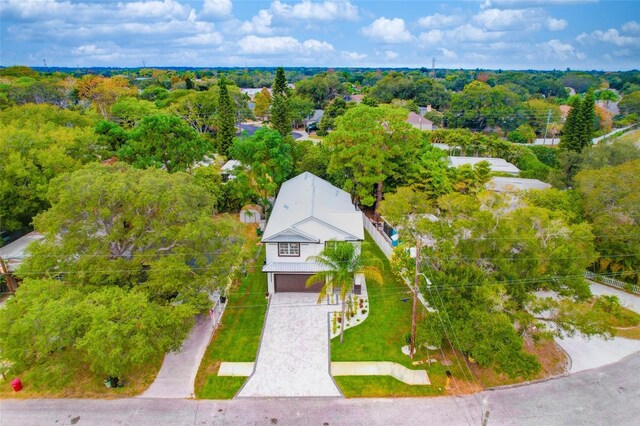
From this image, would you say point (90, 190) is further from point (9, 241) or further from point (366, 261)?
point (9, 241)

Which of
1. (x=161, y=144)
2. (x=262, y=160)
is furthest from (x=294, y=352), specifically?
(x=161, y=144)

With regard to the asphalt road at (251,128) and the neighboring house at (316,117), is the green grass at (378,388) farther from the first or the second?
the neighboring house at (316,117)

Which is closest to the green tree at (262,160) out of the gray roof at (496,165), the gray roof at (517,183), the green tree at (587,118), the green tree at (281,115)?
the green tree at (281,115)

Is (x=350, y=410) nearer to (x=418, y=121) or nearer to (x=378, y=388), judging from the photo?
(x=378, y=388)

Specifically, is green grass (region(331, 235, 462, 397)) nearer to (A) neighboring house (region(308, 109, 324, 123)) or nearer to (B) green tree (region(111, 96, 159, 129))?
(B) green tree (region(111, 96, 159, 129))

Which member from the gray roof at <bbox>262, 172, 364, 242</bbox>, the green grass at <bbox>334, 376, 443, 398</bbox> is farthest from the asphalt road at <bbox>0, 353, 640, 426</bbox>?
the gray roof at <bbox>262, 172, 364, 242</bbox>

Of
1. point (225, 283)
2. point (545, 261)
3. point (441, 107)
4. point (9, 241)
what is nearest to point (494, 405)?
point (545, 261)
